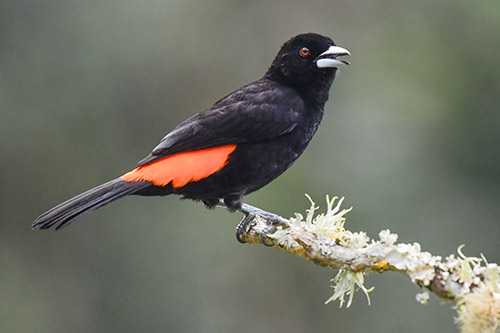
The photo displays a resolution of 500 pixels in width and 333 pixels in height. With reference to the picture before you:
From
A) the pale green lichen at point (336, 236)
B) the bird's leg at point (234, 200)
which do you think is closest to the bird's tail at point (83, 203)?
the bird's leg at point (234, 200)

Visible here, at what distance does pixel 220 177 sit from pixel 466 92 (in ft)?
15.4

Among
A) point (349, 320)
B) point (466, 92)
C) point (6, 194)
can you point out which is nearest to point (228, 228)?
point (349, 320)

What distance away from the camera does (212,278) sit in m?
7.82

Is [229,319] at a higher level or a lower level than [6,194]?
lower

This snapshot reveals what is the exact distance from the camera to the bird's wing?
4.11m

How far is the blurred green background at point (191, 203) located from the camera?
7.61 meters

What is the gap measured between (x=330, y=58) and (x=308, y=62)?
140 millimetres

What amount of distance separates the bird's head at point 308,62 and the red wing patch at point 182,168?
2.40 feet

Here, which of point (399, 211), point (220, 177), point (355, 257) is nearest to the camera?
point (355, 257)

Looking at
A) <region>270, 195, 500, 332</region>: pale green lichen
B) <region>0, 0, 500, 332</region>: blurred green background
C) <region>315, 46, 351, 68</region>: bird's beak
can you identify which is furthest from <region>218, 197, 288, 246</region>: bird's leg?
<region>0, 0, 500, 332</region>: blurred green background

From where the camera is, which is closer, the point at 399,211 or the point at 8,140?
the point at 399,211

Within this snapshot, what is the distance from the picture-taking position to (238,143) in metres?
4.20

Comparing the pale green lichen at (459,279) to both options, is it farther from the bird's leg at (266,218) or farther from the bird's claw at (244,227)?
the bird's claw at (244,227)

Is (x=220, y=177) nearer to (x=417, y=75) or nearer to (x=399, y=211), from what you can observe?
(x=399, y=211)
